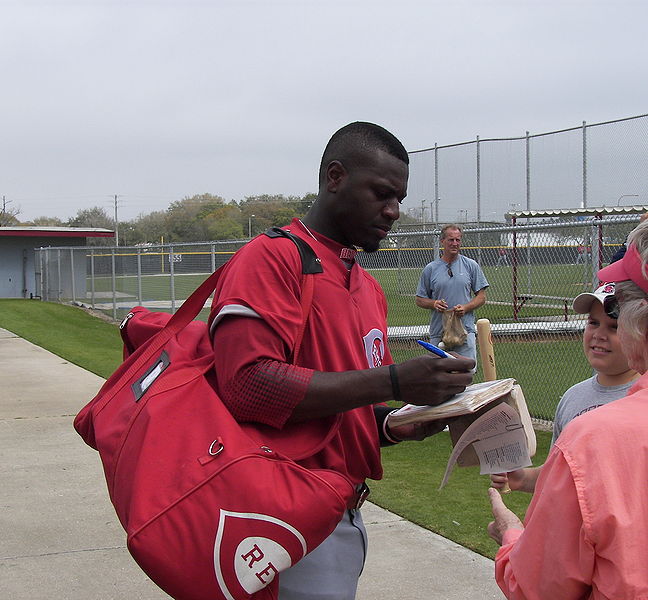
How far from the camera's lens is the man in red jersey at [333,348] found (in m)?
2.09

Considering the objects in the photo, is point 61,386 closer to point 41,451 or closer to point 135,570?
point 41,451

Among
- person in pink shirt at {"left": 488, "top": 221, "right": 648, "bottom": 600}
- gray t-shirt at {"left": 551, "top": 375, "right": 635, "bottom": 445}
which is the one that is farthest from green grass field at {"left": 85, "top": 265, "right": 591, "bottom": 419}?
person in pink shirt at {"left": 488, "top": 221, "right": 648, "bottom": 600}

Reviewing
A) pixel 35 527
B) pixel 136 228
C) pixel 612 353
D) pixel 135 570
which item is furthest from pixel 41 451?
pixel 136 228

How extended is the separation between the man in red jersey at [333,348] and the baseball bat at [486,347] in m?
0.47

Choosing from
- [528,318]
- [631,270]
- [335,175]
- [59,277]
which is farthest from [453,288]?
[59,277]

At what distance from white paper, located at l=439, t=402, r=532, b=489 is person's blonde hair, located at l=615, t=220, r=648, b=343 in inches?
24.6

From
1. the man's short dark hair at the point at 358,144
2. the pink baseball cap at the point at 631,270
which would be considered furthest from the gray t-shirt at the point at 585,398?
the pink baseball cap at the point at 631,270

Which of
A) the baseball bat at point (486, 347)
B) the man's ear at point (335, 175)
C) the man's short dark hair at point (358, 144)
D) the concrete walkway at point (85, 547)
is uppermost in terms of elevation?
the man's short dark hair at point (358, 144)

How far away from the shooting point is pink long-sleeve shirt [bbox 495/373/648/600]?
145cm

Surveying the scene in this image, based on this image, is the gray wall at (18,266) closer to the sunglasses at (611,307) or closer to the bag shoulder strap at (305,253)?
the bag shoulder strap at (305,253)

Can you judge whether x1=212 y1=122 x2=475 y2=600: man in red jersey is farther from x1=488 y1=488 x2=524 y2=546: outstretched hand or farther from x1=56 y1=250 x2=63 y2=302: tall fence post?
x1=56 y1=250 x2=63 y2=302: tall fence post

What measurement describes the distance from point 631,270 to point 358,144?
100 cm

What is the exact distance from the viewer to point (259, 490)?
6.48ft

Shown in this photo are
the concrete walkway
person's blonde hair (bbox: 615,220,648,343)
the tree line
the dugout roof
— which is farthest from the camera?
the tree line
